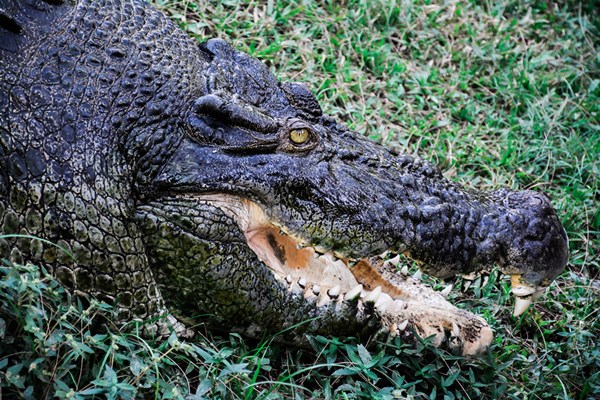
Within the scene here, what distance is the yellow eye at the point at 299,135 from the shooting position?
3100 millimetres

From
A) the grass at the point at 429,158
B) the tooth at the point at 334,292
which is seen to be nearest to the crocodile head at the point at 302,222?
the tooth at the point at 334,292

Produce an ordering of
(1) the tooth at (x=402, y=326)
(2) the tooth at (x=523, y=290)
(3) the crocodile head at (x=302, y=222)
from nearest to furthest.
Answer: (3) the crocodile head at (x=302, y=222) < (2) the tooth at (x=523, y=290) < (1) the tooth at (x=402, y=326)

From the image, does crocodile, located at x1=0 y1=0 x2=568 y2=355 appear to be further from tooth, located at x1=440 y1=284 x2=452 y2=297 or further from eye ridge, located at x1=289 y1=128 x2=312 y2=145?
tooth, located at x1=440 y1=284 x2=452 y2=297

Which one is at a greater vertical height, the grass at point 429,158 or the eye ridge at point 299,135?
the eye ridge at point 299,135

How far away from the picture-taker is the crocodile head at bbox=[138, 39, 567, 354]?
2975 millimetres

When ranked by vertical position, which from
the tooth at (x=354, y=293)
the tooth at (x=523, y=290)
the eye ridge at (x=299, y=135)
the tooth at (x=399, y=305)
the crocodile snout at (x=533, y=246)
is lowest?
the tooth at (x=399, y=305)

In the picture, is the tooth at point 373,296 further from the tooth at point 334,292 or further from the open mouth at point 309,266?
the tooth at point 334,292

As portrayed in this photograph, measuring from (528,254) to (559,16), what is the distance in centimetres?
414

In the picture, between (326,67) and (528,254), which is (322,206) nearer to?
(528,254)

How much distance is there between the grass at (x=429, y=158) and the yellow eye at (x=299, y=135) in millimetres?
844

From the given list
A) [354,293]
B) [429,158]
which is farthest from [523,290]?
[429,158]

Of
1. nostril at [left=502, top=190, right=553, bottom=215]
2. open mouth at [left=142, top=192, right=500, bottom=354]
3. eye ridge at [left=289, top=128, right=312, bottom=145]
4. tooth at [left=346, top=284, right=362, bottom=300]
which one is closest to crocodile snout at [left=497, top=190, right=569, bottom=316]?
nostril at [left=502, top=190, right=553, bottom=215]

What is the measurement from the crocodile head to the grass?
0.18 meters

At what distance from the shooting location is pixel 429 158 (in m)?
4.79
